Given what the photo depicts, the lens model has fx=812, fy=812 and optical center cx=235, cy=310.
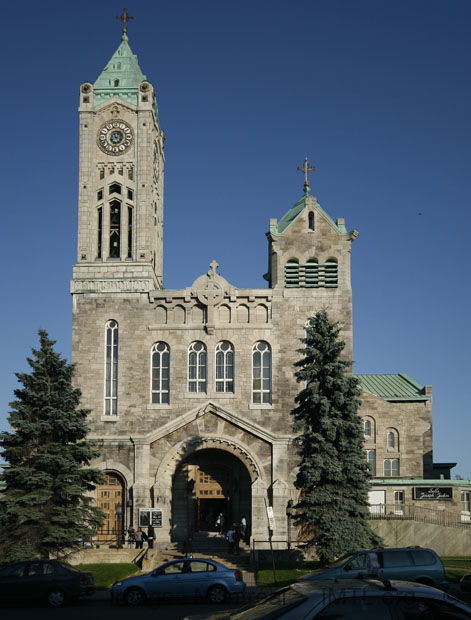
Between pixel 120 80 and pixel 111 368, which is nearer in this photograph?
pixel 111 368

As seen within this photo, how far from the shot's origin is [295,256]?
4066 centimetres

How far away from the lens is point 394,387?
5400 centimetres

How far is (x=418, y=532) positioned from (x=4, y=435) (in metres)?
18.7

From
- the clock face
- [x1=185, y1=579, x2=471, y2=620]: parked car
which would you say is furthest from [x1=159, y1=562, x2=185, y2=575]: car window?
the clock face

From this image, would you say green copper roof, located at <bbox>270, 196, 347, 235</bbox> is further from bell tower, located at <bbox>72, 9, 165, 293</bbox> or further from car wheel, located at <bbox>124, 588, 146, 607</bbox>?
car wheel, located at <bbox>124, 588, 146, 607</bbox>

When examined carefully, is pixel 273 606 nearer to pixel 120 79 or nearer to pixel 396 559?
pixel 396 559

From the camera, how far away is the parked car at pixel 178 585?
73.4ft

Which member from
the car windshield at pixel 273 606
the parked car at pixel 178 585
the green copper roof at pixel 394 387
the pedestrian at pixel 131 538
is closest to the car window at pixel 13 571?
the parked car at pixel 178 585

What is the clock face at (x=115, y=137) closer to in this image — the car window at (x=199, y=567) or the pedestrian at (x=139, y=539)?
the pedestrian at (x=139, y=539)

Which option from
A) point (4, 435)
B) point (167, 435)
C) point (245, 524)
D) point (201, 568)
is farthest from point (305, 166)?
point (201, 568)

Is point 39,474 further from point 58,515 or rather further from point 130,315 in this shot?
point 130,315

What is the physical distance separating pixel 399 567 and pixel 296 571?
8000 mm

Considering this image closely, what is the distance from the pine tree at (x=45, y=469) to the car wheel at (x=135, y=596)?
270 inches

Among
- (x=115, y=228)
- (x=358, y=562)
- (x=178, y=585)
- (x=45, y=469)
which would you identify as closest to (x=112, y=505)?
(x=45, y=469)
